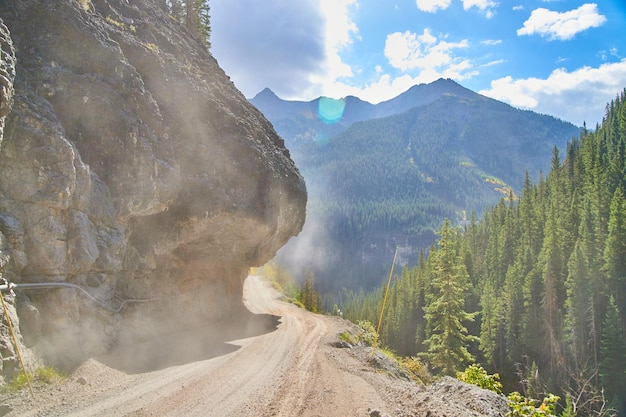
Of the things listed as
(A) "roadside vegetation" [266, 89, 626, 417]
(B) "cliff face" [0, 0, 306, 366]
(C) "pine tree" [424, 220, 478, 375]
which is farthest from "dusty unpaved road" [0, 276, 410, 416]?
(A) "roadside vegetation" [266, 89, 626, 417]

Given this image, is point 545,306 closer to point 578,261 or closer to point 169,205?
point 578,261

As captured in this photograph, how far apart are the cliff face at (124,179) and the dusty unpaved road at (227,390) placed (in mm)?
1600

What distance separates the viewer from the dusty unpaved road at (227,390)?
930 centimetres

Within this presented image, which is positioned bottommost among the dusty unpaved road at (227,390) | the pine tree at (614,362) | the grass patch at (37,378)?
the pine tree at (614,362)

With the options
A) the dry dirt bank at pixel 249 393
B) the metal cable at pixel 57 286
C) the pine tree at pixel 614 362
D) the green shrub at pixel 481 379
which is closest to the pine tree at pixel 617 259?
the pine tree at pixel 614 362

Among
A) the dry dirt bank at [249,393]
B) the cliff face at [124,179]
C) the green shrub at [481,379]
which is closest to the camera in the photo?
the dry dirt bank at [249,393]

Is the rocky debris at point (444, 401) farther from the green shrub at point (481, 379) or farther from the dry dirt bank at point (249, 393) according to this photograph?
the green shrub at point (481, 379)

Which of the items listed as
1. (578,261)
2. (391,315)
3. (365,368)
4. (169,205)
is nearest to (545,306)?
(578,261)

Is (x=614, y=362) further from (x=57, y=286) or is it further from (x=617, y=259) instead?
(x=57, y=286)

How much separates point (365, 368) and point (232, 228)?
407 inches

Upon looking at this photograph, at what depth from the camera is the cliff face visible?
11.4 meters

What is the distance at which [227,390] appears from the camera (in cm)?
1116

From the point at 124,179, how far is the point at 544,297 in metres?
57.8

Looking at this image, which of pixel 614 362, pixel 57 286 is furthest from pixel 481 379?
pixel 614 362
